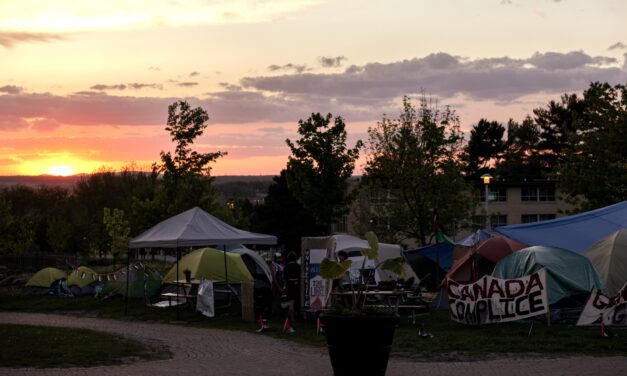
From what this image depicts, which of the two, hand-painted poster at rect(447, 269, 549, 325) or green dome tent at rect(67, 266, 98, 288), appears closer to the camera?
hand-painted poster at rect(447, 269, 549, 325)

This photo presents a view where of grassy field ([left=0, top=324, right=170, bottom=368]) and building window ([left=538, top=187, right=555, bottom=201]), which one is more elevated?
building window ([left=538, top=187, right=555, bottom=201])

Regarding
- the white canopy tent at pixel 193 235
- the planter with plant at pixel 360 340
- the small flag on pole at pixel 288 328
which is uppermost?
the white canopy tent at pixel 193 235

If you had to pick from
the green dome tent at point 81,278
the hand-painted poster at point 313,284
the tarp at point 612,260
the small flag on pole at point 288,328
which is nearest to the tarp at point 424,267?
the tarp at point 612,260

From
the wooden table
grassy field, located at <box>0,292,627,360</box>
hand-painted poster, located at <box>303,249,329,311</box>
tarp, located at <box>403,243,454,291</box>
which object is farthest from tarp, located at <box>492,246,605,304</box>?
tarp, located at <box>403,243,454,291</box>

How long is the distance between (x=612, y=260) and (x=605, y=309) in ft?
12.5

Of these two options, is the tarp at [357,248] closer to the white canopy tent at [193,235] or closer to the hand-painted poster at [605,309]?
the white canopy tent at [193,235]

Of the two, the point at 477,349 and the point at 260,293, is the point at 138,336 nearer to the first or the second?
the point at 260,293

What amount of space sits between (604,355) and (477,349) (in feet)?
7.35

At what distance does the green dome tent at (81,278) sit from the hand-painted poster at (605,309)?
64.7 ft

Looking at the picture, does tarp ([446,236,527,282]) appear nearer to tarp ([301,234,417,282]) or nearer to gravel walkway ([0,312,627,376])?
tarp ([301,234,417,282])

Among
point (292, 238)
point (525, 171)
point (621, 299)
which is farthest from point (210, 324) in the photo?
point (525, 171)

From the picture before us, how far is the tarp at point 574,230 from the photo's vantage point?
24.7m

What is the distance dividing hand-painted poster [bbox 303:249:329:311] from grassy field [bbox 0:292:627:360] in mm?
499

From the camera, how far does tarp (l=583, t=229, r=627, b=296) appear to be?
2142 centimetres
